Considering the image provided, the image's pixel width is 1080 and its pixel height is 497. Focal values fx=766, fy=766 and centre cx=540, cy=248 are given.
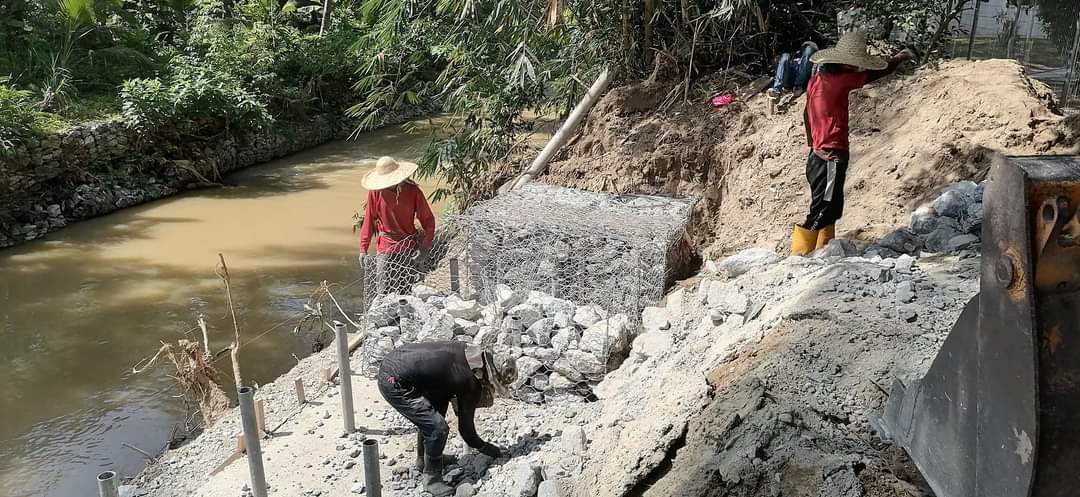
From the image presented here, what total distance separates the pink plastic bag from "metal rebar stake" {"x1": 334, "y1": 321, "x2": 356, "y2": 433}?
13.5 feet

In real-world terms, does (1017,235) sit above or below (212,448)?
above

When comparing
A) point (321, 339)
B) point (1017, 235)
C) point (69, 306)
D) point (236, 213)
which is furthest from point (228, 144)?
point (1017, 235)

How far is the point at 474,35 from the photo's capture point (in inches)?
307

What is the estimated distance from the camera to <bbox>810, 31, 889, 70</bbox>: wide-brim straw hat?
4.78 meters

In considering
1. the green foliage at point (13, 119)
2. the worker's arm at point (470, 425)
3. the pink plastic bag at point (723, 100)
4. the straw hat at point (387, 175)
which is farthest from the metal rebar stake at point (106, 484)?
the green foliage at point (13, 119)

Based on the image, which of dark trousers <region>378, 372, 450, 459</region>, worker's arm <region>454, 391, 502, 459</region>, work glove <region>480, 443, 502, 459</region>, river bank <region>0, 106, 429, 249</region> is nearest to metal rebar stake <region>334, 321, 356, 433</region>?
dark trousers <region>378, 372, 450, 459</region>

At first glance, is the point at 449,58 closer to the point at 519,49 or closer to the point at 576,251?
the point at 519,49

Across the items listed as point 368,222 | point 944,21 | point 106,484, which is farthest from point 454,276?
point 944,21

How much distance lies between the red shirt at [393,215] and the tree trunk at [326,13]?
1298cm

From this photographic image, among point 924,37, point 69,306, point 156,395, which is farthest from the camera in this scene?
point 69,306

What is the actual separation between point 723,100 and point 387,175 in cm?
325

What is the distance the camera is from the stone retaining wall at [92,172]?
1042 cm

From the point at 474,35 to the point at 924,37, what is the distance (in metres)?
4.42

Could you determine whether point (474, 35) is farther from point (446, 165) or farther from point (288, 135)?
point (288, 135)
